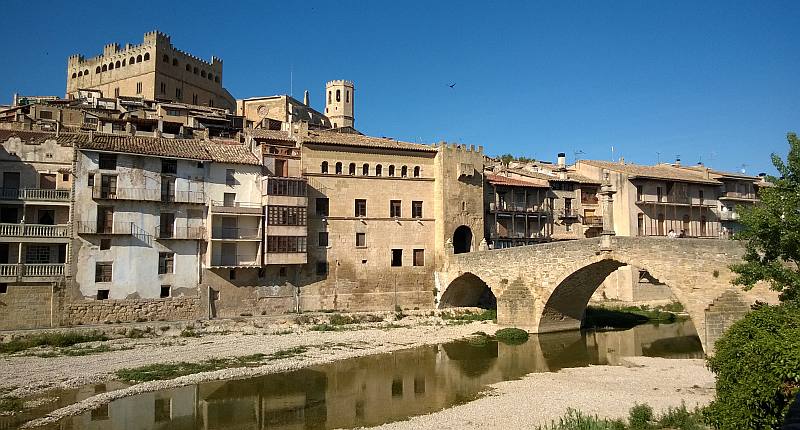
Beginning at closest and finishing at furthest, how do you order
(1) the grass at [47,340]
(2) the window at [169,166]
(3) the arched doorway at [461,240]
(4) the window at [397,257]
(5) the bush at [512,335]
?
(1) the grass at [47,340] < (5) the bush at [512,335] < (2) the window at [169,166] < (4) the window at [397,257] < (3) the arched doorway at [461,240]

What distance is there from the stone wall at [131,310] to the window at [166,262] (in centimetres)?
159

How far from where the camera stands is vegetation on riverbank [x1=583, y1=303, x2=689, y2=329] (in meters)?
36.8

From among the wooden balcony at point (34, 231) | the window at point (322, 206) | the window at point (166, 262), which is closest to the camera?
the wooden balcony at point (34, 231)

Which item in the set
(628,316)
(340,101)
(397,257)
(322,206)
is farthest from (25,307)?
(340,101)

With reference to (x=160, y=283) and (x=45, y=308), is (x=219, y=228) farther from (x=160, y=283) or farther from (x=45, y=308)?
(x=45, y=308)

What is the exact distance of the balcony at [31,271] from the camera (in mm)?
28578

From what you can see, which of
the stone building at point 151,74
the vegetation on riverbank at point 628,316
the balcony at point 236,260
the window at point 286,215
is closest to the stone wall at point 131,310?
the balcony at point 236,260

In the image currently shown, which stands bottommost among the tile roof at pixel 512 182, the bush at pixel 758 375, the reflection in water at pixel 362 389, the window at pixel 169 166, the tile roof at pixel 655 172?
the reflection in water at pixel 362 389

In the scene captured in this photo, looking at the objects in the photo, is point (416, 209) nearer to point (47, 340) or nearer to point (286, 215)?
point (286, 215)

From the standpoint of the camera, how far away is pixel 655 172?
47.2 metres

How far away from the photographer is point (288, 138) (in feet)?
132

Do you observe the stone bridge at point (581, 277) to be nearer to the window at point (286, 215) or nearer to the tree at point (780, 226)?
the tree at point (780, 226)

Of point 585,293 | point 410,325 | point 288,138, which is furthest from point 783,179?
point 288,138

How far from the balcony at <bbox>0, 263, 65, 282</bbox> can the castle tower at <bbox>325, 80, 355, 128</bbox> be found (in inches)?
2689
